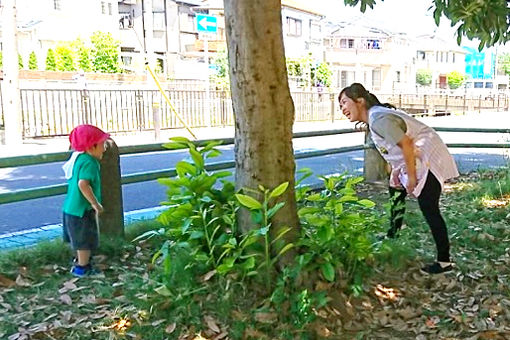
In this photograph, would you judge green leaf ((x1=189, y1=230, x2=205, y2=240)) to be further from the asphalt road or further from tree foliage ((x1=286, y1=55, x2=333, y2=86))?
tree foliage ((x1=286, y1=55, x2=333, y2=86))

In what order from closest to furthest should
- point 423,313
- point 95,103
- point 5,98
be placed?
point 423,313 < point 5,98 < point 95,103

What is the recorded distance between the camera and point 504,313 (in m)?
3.81

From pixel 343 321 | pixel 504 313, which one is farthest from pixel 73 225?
pixel 504 313

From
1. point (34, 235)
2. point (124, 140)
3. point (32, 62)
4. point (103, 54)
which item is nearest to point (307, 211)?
point (34, 235)

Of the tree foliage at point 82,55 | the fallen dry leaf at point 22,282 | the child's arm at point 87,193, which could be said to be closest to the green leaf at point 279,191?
the child's arm at point 87,193

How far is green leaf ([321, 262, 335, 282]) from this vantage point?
352cm

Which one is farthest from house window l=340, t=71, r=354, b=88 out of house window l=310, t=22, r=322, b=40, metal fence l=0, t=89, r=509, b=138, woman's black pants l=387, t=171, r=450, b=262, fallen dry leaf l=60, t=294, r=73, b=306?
fallen dry leaf l=60, t=294, r=73, b=306

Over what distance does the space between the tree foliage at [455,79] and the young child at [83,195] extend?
6576cm

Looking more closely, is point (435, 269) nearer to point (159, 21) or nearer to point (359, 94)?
point (359, 94)

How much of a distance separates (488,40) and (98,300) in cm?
409

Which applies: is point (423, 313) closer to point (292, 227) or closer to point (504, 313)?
point (504, 313)

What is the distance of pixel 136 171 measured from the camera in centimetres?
1099

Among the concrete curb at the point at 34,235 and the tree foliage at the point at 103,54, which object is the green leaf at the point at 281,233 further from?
the tree foliage at the point at 103,54

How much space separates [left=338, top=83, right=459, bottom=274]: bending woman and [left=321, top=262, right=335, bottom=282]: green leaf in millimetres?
1125
